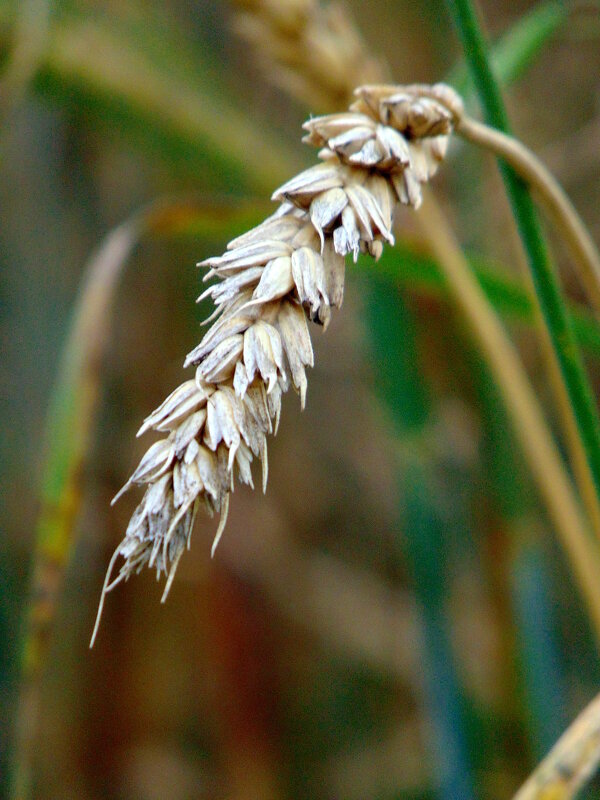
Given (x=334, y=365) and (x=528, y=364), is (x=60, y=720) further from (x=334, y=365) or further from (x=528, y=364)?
(x=528, y=364)

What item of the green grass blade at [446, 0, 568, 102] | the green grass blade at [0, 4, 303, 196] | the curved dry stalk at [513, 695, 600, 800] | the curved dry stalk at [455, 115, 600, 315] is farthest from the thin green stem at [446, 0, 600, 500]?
the green grass blade at [0, 4, 303, 196]

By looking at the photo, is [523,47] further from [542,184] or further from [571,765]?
[571,765]

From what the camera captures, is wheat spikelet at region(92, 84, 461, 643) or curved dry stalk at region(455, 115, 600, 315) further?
curved dry stalk at region(455, 115, 600, 315)

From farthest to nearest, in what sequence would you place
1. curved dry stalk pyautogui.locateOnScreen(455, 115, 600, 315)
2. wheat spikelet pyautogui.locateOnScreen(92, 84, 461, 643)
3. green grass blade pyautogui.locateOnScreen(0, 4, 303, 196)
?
green grass blade pyautogui.locateOnScreen(0, 4, 303, 196), curved dry stalk pyautogui.locateOnScreen(455, 115, 600, 315), wheat spikelet pyautogui.locateOnScreen(92, 84, 461, 643)

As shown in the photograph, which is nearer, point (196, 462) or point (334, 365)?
point (196, 462)

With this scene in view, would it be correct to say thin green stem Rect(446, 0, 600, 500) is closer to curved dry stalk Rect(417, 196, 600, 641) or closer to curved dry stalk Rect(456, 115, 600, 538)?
curved dry stalk Rect(456, 115, 600, 538)

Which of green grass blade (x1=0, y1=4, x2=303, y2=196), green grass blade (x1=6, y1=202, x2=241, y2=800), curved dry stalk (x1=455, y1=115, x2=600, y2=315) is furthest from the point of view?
green grass blade (x1=0, y1=4, x2=303, y2=196)

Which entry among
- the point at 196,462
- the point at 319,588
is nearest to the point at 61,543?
the point at 196,462
